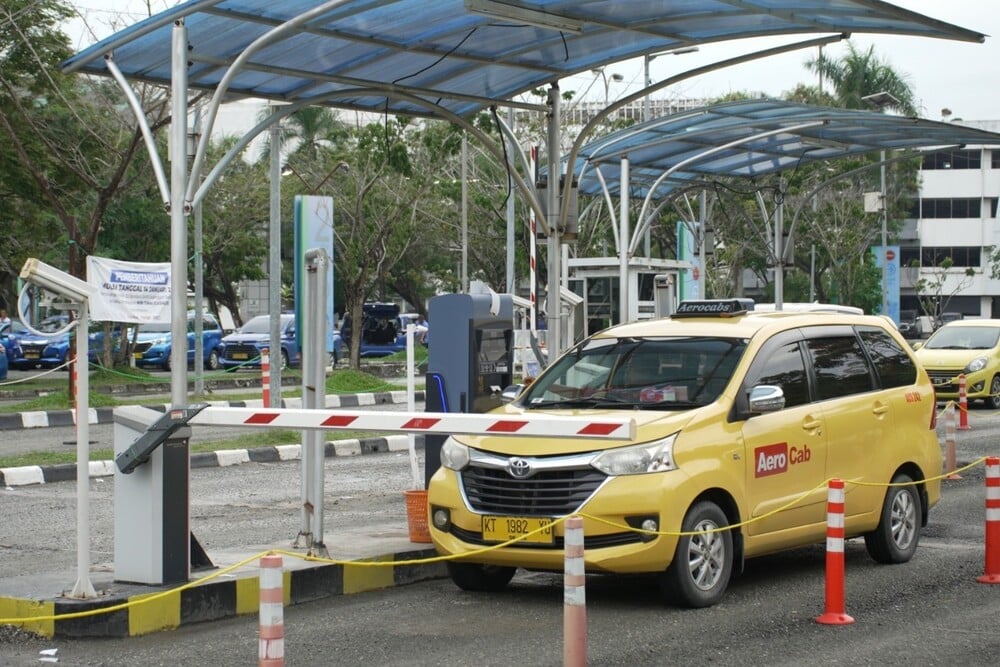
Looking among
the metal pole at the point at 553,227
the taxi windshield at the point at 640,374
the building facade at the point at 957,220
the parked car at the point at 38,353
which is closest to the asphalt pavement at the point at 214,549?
the taxi windshield at the point at 640,374

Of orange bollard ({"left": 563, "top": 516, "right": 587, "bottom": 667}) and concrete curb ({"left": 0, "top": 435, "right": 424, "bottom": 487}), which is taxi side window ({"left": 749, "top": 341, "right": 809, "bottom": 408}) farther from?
concrete curb ({"left": 0, "top": 435, "right": 424, "bottom": 487})

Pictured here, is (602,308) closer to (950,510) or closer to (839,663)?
(950,510)

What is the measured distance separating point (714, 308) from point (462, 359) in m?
1.95

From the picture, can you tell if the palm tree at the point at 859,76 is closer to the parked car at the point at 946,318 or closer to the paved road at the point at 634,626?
the parked car at the point at 946,318

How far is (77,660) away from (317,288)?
2935 mm

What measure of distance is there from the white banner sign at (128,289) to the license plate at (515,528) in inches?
547

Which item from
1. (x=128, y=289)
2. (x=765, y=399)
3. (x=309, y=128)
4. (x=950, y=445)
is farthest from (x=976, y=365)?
(x=309, y=128)

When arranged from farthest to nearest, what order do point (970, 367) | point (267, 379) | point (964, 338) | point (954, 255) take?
point (954, 255), point (964, 338), point (970, 367), point (267, 379)

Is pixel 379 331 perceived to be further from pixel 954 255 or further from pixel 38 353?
pixel 954 255

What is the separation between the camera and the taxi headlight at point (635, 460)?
7.74 meters

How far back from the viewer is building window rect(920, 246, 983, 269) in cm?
7725

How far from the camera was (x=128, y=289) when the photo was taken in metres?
21.0

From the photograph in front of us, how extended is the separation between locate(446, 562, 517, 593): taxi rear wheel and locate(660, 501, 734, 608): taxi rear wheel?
1.27m

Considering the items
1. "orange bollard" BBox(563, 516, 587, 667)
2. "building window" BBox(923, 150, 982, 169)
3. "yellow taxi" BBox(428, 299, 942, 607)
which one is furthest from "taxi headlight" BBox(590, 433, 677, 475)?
"building window" BBox(923, 150, 982, 169)
